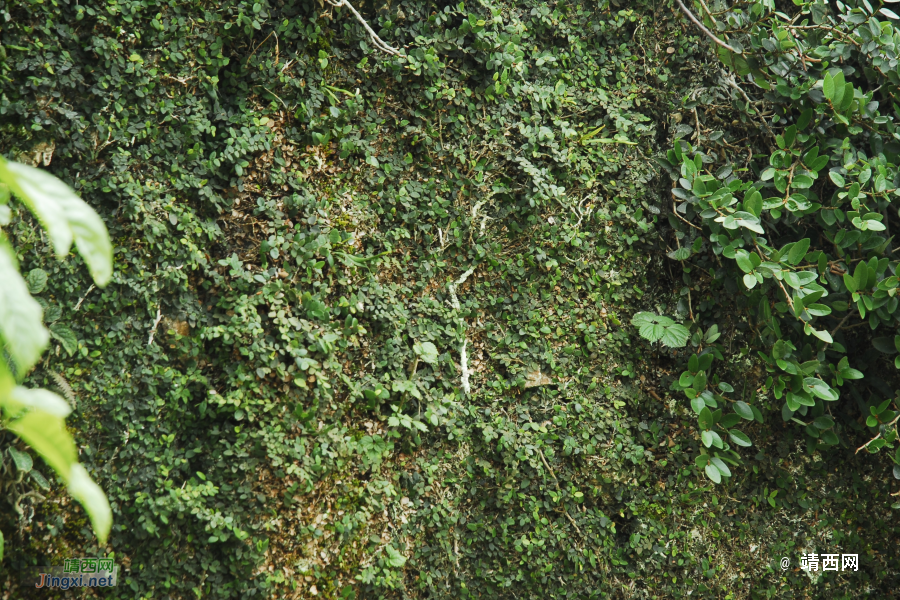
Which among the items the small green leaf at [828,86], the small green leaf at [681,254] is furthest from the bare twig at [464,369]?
the small green leaf at [828,86]

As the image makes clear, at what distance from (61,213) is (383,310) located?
1744 mm

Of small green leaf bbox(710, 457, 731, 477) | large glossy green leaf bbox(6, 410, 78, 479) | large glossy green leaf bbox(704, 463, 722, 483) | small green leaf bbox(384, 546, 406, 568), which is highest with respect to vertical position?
large glossy green leaf bbox(6, 410, 78, 479)

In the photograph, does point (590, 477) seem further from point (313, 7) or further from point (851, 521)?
point (313, 7)

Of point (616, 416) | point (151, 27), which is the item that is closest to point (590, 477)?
point (616, 416)

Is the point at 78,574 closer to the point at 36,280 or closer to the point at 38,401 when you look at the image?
the point at 36,280

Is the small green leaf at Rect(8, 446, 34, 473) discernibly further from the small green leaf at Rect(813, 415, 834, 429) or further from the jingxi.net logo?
the small green leaf at Rect(813, 415, 834, 429)

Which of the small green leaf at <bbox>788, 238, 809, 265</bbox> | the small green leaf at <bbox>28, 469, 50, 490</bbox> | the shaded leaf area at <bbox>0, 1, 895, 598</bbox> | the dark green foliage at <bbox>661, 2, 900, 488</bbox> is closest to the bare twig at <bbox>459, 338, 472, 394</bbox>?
the shaded leaf area at <bbox>0, 1, 895, 598</bbox>

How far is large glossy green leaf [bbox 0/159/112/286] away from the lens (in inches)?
23.8

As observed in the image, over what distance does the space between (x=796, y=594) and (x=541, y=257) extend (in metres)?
1.96

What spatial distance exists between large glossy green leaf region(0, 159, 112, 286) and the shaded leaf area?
4.74 ft

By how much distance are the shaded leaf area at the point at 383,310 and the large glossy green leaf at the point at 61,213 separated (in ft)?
4.74

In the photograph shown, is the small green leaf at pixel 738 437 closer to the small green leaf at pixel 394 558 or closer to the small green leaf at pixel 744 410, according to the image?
the small green leaf at pixel 744 410

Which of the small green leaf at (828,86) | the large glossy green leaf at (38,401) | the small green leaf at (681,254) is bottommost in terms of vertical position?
the small green leaf at (681,254)

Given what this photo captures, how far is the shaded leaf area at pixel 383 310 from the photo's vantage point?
1996 mm
